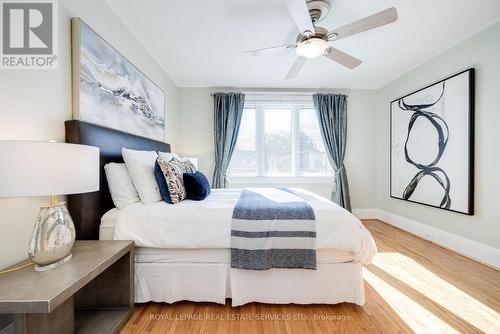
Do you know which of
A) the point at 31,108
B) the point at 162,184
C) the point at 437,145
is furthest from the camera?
the point at 437,145

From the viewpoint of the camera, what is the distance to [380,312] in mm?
1549

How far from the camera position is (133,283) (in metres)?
1.51

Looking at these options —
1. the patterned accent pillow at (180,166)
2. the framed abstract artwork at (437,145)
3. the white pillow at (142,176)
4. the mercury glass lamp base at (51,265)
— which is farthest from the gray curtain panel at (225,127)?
the mercury glass lamp base at (51,265)

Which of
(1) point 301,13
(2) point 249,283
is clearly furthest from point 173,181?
(1) point 301,13

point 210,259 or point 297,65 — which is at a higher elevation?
point 297,65

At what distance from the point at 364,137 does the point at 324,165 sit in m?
0.90

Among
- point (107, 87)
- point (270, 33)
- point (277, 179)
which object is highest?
point (270, 33)

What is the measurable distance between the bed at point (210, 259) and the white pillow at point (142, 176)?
0.16 m

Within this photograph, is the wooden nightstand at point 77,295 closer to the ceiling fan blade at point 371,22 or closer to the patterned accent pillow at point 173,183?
the patterned accent pillow at point 173,183

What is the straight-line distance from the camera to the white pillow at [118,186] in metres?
1.68

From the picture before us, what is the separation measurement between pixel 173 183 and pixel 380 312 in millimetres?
1819

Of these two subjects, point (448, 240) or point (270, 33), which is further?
point (448, 240)

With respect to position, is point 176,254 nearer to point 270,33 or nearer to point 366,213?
point 270,33

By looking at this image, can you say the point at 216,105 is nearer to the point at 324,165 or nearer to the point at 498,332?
the point at 324,165
